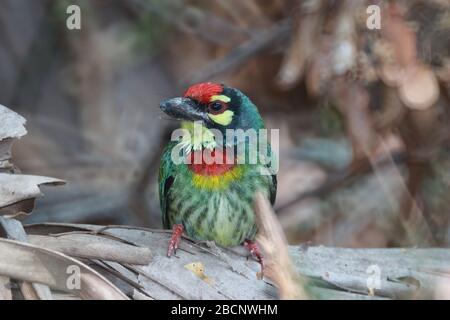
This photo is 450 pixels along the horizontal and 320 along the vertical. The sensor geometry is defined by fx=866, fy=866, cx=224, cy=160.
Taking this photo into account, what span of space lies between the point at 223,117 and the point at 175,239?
1.69ft

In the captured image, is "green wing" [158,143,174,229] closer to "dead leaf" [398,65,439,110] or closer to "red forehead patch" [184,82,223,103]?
"red forehead patch" [184,82,223,103]

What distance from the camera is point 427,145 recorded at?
4398mm

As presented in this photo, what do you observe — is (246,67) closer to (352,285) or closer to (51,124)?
(51,124)

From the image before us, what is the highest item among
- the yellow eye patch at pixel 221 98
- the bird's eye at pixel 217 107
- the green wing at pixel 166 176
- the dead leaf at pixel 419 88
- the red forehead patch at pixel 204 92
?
the dead leaf at pixel 419 88

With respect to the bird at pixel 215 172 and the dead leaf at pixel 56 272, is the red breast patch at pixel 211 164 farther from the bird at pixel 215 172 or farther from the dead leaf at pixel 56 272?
the dead leaf at pixel 56 272

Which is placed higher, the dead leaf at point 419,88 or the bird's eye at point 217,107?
the dead leaf at point 419,88

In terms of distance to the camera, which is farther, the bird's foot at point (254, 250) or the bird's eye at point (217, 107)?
the bird's eye at point (217, 107)

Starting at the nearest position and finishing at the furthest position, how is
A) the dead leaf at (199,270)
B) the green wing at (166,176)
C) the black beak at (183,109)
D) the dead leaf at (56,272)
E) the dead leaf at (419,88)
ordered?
the dead leaf at (56,272)
the dead leaf at (199,270)
the black beak at (183,109)
the green wing at (166,176)
the dead leaf at (419,88)

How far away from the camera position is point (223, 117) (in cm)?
329

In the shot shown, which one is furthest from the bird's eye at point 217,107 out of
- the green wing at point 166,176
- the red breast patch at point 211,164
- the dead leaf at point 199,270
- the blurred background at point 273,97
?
the blurred background at point 273,97

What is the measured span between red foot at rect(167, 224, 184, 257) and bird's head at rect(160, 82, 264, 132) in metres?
0.39

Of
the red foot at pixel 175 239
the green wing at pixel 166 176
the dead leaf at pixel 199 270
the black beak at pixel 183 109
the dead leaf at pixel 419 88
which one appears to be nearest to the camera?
the dead leaf at pixel 199 270

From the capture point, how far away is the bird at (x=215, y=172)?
128 inches

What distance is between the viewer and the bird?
128 inches
